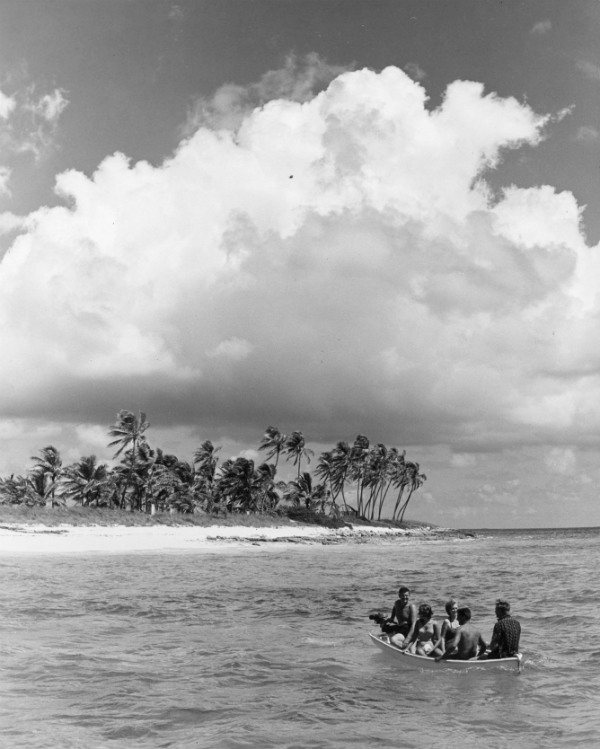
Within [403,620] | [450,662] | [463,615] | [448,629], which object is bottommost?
[450,662]

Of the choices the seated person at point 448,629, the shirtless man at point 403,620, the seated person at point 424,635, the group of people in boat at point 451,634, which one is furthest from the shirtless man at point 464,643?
the shirtless man at point 403,620

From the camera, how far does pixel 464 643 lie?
12516mm

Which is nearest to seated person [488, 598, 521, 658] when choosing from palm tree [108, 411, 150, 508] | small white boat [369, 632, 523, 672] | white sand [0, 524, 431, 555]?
small white boat [369, 632, 523, 672]

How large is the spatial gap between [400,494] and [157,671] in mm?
127081

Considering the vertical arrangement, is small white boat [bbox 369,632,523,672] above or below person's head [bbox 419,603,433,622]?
below

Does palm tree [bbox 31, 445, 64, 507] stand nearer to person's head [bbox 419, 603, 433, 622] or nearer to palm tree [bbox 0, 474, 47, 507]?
palm tree [bbox 0, 474, 47, 507]

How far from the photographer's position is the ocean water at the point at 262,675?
8.78 m

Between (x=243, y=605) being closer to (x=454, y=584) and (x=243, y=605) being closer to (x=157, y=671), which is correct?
(x=157, y=671)

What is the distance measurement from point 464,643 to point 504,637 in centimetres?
73

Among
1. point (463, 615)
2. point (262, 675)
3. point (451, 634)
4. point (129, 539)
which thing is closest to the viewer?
point (262, 675)

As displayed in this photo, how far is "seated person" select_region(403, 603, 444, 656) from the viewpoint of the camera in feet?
43.4

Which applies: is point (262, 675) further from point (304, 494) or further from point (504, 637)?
point (304, 494)

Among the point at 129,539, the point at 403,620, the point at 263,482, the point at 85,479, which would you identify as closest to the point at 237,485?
the point at 263,482

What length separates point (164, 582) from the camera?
27.0 meters
